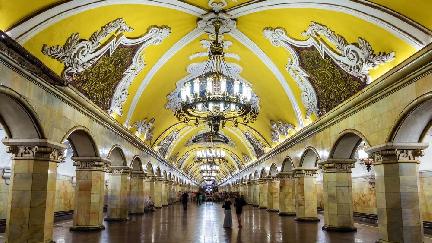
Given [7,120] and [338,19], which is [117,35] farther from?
[338,19]

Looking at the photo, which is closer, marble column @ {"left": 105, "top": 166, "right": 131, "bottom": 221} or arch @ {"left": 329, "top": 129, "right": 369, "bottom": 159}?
arch @ {"left": 329, "top": 129, "right": 369, "bottom": 159}

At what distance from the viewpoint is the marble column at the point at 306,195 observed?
16344 millimetres

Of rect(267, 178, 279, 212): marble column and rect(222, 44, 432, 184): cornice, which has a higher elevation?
rect(222, 44, 432, 184): cornice

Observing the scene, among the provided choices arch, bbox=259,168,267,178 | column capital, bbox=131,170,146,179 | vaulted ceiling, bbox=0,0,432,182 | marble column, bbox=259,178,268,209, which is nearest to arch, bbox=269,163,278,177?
arch, bbox=259,168,267,178

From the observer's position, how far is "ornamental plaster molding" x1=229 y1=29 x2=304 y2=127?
40.3 ft

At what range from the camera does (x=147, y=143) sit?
21.1 m

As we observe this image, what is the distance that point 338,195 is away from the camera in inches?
495

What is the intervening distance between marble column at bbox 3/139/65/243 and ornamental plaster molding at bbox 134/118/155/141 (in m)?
8.55

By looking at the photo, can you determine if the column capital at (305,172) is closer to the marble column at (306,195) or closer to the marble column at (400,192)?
the marble column at (306,195)

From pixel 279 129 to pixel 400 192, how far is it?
10846mm

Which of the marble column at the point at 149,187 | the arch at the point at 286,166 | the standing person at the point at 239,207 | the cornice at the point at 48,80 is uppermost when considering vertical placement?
the cornice at the point at 48,80

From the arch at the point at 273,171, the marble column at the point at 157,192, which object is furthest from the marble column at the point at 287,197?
the marble column at the point at 157,192

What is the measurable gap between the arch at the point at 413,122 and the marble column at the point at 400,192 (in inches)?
6.7

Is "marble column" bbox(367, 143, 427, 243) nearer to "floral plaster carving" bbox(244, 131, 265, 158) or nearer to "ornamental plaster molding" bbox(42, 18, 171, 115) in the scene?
"ornamental plaster molding" bbox(42, 18, 171, 115)
